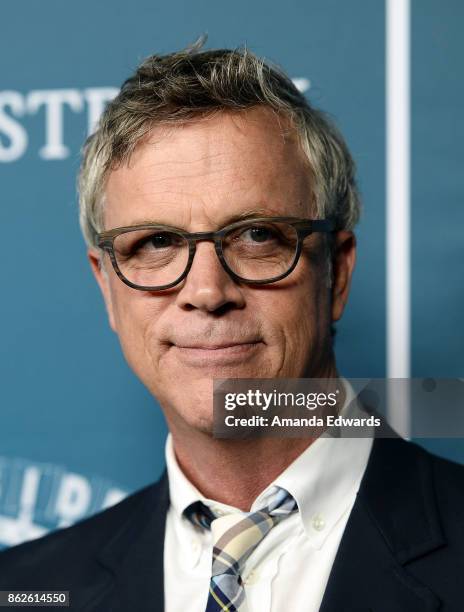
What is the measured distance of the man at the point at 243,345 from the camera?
1421 mm

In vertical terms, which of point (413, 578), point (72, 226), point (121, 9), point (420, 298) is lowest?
point (413, 578)

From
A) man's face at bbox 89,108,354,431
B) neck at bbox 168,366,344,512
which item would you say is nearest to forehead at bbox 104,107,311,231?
man's face at bbox 89,108,354,431

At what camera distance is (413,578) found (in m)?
1.36

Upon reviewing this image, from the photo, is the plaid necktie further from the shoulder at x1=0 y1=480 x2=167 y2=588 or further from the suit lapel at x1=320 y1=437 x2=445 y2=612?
the shoulder at x1=0 y1=480 x2=167 y2=588

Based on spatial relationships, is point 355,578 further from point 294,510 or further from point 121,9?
point 121,9

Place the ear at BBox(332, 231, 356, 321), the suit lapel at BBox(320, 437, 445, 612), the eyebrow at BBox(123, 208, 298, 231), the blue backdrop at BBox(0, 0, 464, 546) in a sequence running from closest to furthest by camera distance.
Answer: the suit lapel at BBox(320, 437, 445, 612) → the eyebrow at BBox(123, 208, 298, 231) → the ear at BBox(332, 231, 356, 321) → the blue backdrop at BBox(0, 0, 464, 546)

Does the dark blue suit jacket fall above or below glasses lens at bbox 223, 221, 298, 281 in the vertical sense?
below

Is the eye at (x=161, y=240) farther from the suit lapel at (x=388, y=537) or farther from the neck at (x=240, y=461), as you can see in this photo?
the suit lapel at (x=388, y=537)

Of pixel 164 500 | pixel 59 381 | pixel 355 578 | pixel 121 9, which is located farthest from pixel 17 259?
pixel 355 578

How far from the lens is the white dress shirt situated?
4.68ft

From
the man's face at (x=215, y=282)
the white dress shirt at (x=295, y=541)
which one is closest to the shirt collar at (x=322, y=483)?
the white dress shirt at (x=295, y=541)

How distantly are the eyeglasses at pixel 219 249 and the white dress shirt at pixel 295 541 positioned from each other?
29 centimetres

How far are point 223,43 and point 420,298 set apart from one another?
28.8 inches

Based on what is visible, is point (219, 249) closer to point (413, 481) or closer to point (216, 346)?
point (216, 346)
